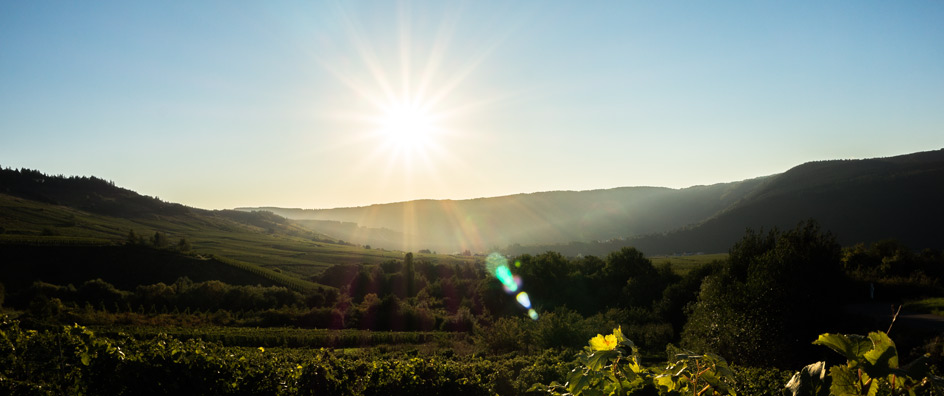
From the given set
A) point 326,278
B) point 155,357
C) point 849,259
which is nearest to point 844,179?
point 849,259

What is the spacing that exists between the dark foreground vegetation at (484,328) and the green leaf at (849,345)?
2 centimetres

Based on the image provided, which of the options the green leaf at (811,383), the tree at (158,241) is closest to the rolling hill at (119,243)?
the tree at (158,241)

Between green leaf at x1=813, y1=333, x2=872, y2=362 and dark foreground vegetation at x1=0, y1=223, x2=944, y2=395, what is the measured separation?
2 centimetres

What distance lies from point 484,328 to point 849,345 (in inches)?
1315

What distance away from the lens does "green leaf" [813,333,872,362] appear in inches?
60.2

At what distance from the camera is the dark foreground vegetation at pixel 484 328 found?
7.54 metres

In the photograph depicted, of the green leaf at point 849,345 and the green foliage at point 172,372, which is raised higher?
the green leaf at point 849,345

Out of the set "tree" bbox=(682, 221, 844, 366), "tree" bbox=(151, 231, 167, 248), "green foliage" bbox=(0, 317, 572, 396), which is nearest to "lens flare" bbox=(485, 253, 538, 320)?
"tree" bbox=(682, 221, 844, 366)

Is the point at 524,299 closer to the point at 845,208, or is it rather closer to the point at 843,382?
the point at 843,382

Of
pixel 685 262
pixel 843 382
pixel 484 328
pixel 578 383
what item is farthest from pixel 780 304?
pixel 685 262

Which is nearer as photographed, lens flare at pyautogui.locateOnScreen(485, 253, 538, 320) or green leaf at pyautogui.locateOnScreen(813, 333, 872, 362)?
green leaf at pyautogui.locateOnScreen(813, 333, 872, 362)

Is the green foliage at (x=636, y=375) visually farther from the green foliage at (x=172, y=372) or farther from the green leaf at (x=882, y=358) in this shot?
the green foliage at (x=172, y=372)

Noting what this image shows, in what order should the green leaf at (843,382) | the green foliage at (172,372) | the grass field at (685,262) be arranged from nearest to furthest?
the green leaf at (843,382) → the green foliage at (172,372) → the grass field at (685,262)

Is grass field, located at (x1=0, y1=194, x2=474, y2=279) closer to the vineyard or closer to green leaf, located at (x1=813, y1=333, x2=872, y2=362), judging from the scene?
the vineyard
